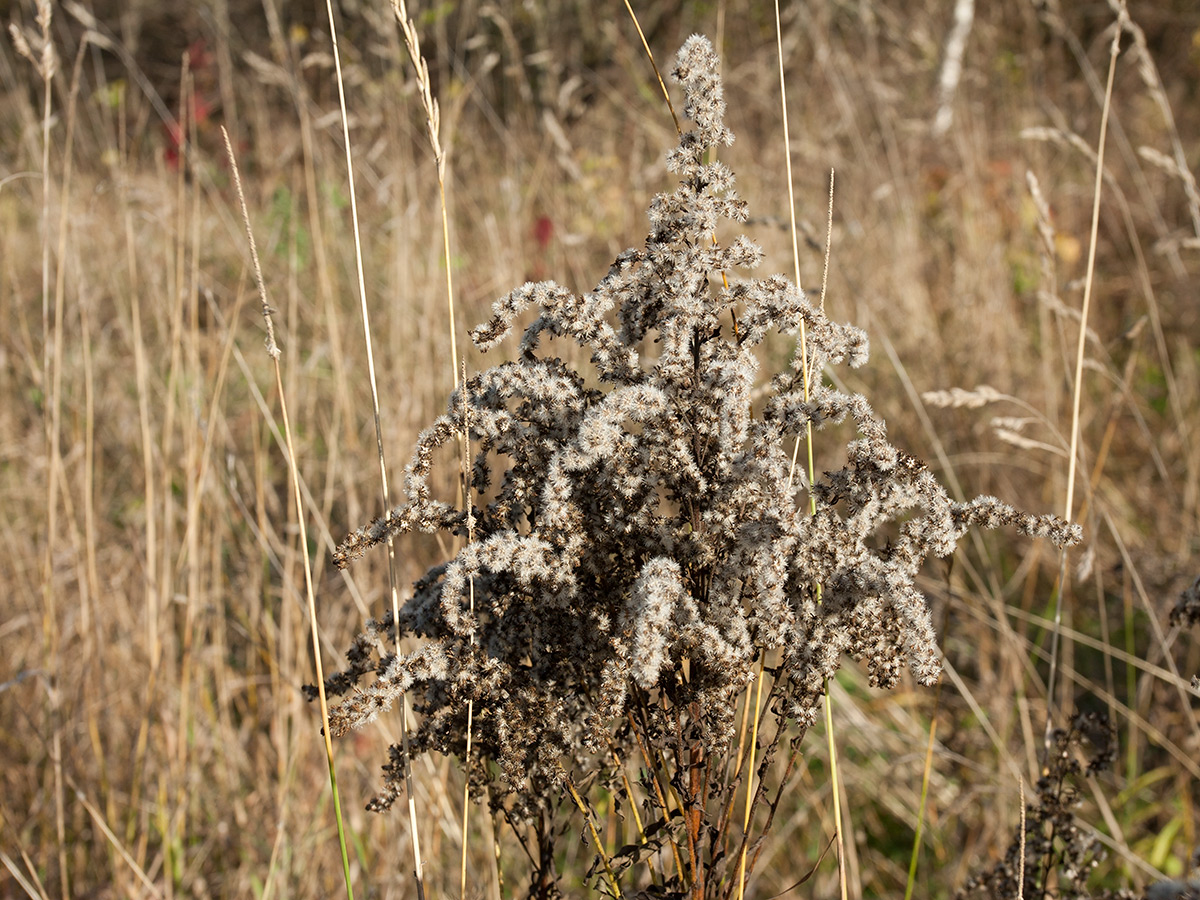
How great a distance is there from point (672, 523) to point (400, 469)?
1.90 meters

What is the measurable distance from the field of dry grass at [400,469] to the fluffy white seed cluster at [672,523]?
712 millimetres

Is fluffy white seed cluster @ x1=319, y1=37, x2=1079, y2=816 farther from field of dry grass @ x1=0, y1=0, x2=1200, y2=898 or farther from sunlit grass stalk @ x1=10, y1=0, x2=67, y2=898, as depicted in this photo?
sunlit grass stalk @ x1=10, y1=0, x2=67, y2=898

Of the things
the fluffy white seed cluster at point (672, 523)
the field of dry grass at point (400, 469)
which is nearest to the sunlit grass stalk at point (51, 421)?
the field of dry grass at point (400, 469)

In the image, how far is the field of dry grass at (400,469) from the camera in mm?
2131

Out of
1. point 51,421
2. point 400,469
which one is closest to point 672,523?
point 51,421

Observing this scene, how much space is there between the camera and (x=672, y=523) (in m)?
1.04

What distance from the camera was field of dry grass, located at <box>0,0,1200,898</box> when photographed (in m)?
2.13

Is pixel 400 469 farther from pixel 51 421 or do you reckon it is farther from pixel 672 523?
pixel 672 523

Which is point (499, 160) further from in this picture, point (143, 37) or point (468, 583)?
point (143, 37)

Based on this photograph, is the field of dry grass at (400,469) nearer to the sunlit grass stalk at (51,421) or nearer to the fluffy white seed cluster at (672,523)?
the sunlit grass stalk at (51,421)

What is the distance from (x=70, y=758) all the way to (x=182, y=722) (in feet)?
1.29

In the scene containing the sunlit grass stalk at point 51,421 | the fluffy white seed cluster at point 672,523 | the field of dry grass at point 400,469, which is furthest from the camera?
the field of dry grass at point 400,469

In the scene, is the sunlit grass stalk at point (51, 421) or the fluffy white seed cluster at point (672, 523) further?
the sunlit grass stalk at point (51, 421)

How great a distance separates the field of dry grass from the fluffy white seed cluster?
0.71 meters
